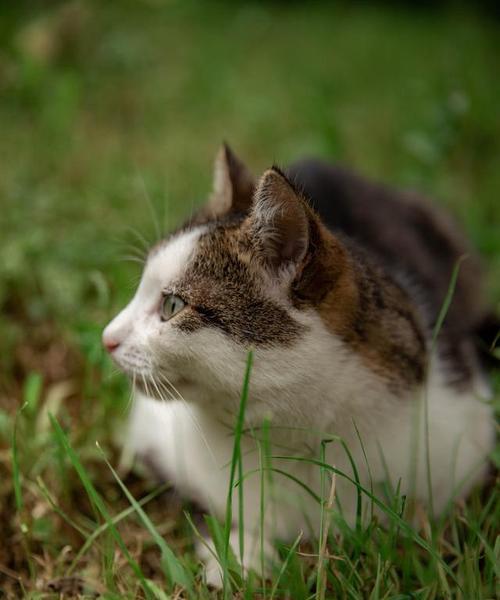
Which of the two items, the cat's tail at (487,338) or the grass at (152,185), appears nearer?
the grass at (152,185)

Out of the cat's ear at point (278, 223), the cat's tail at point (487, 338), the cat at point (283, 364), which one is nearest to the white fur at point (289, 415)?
the cat at point (283, 364)

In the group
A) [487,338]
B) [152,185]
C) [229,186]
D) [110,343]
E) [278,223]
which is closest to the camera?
[278,223]

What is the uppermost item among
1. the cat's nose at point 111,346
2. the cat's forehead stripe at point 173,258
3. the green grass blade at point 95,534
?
the cat's forehead stripe at point 173,258

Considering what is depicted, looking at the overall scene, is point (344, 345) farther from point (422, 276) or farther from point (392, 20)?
point (392, 20)

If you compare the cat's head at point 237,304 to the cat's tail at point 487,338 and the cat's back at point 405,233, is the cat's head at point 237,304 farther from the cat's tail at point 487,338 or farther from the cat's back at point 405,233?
the cat's tail at point 487,338

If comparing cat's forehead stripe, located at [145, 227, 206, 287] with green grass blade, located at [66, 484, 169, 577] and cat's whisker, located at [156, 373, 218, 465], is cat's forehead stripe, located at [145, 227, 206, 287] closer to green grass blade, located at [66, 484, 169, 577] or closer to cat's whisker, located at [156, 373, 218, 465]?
cat's whisker, located at [156, 373, 218, 465]

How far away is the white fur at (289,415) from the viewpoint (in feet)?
4.29

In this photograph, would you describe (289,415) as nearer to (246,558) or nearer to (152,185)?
(246,558)

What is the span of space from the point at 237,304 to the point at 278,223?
0.18 m

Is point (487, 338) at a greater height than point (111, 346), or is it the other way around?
point (111, 346)

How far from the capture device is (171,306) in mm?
1376

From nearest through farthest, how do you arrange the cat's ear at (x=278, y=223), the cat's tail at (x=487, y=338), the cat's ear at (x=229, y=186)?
the cat's ear at (x=278, y=223), the cat's ear at (x=229, y=186), the cat's tail at (x=487, y=338)

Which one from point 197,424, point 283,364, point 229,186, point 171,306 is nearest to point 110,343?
point 171,306

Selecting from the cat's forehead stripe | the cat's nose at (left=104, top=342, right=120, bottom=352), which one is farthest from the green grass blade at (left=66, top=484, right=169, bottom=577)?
the cat's forehead stripe
